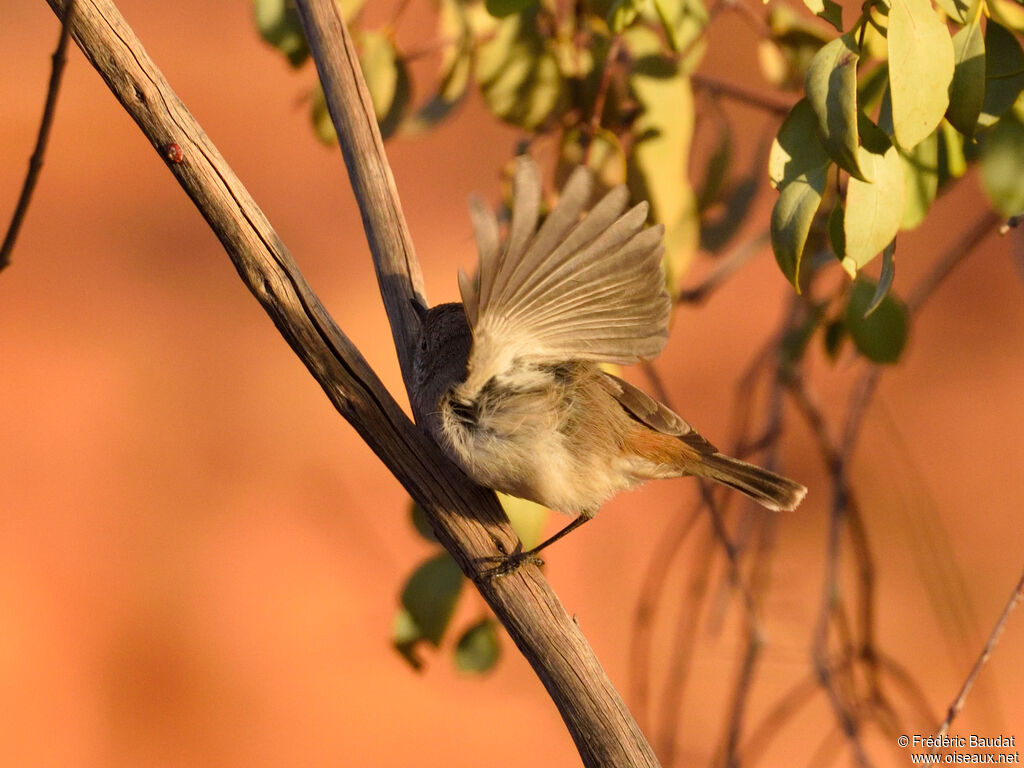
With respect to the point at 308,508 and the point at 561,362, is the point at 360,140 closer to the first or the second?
the point at 561,362

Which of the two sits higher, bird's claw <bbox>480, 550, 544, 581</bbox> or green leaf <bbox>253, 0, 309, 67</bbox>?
green leaf <bbox>253, 0, 309, 67</bbox>

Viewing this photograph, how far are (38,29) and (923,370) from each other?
5050 mm

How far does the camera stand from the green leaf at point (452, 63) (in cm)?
184

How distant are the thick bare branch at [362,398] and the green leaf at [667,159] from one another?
0.59m

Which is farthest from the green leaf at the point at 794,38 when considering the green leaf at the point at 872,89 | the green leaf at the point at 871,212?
the green leaf at the point at 871,212

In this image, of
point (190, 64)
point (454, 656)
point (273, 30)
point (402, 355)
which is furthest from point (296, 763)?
point (190, 64)

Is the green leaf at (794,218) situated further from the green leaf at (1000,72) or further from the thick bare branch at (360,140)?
the thick bare branch at (360,140)

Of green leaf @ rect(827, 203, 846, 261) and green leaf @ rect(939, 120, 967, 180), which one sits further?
green leaf @ rect(939, 120, 967, 180)

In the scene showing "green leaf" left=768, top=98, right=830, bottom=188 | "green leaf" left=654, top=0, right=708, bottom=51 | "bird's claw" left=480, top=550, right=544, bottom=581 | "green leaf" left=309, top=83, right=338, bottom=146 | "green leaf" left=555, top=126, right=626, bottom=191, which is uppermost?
"green leaf" left=309, top=83, right=338, bottom=146

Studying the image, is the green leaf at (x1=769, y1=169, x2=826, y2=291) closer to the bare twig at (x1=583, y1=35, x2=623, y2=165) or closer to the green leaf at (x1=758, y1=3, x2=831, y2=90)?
the bare twig at (x1=583, y1=35, x2=623, y2=165)

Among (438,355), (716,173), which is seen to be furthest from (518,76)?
(438,355)

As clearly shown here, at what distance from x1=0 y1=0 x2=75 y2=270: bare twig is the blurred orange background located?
212 centimetres

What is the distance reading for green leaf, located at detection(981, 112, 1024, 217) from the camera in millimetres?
1271

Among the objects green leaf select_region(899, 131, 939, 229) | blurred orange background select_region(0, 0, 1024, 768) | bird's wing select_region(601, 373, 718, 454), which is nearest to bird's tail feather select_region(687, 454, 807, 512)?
bird's wing select_region(601, 373, 718, 454)
